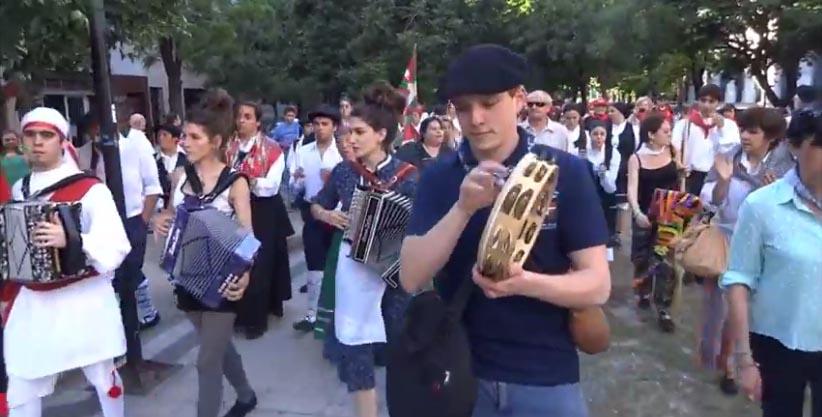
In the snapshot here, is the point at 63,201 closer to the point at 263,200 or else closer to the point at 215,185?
the point at 215,185

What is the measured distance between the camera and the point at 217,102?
15.1ft

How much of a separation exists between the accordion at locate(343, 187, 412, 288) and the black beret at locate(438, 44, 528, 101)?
6.18 ft

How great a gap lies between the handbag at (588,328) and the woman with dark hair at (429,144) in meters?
4.56

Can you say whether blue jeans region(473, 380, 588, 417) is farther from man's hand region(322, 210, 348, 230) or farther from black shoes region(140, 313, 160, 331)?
black shoes region(140, 313, 160, 331)

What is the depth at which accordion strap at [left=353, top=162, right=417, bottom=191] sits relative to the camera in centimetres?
419

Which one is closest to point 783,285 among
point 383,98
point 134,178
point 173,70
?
point 383,98

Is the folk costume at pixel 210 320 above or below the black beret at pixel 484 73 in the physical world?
below

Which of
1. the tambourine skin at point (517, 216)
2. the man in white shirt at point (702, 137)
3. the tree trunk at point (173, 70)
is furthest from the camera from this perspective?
the tree trunk at point (173, 70)

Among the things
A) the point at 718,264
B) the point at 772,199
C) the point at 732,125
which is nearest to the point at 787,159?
the point at 718,264

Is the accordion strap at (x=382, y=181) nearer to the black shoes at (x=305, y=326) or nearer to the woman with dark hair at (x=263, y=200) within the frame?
the woman with dark hair at (x=263, y=200)

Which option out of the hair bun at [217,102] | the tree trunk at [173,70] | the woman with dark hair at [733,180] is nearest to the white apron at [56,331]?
the hair bun at [217,102]

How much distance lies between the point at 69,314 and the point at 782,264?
3.02 metres

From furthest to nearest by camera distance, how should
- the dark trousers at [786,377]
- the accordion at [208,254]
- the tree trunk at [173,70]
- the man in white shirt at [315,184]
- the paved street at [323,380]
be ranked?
the tree trunk at [173,70], the man in white shirt at [315,184], the paved street at [323,380], the accordion at [208,254], the dark trousers at [786,377]

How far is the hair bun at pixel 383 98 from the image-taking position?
444 cm
